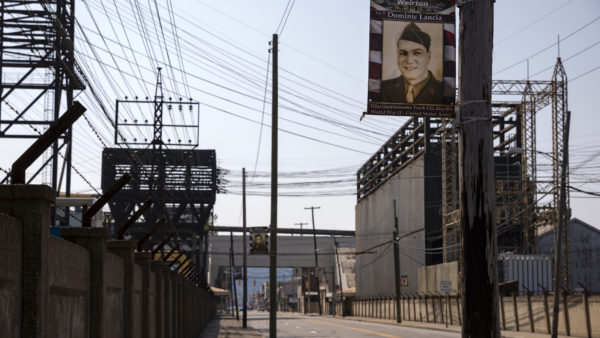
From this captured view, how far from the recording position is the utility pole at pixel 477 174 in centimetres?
729

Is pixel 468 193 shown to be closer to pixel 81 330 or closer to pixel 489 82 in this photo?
pixel 489 82

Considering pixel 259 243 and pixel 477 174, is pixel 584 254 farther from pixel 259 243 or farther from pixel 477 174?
pixel 477 174

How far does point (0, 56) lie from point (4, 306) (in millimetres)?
26742

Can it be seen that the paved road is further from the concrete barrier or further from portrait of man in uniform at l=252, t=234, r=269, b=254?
the concrete barrier

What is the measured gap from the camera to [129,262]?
1141 centimetres

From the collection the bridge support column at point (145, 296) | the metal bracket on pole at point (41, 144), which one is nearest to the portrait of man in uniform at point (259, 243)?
the bridge support column at point (145, 296)

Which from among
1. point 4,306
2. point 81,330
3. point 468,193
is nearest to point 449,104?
point 468,193

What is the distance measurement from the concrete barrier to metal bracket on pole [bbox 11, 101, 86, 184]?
0.18 metres

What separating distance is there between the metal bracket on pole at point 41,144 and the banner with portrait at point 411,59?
3.82 meters

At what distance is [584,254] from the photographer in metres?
67.8

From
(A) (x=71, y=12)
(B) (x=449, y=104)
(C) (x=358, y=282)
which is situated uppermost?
(A) (x=71, y=12)

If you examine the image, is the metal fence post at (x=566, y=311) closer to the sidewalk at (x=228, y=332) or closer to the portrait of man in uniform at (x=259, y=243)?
the sidewalk at (x=228, y=332)

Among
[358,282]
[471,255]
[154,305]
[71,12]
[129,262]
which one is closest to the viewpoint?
[471,255]

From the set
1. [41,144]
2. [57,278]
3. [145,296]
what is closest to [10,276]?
[41,144]
